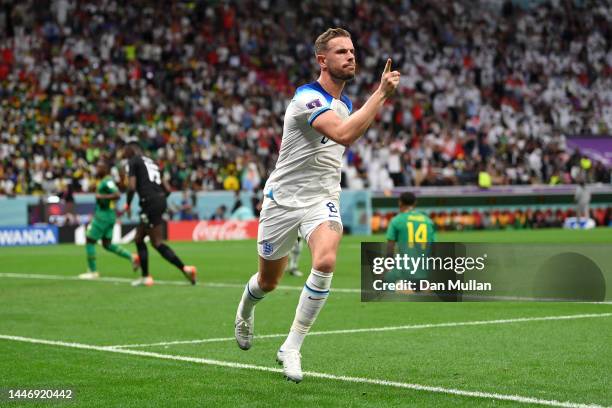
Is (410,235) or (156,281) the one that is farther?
(156,281)

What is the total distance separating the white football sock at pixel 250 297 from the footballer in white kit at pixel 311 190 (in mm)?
217

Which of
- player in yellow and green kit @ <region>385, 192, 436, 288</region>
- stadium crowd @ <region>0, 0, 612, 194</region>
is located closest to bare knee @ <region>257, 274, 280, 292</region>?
player in yellow and green kit @ <region>385, 192, 436, 288</region>

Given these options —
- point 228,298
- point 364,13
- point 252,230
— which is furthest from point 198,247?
point 364,13

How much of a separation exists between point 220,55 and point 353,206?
8824mm

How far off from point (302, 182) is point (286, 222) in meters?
0.33

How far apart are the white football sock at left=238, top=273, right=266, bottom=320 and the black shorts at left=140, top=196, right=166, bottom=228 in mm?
8311

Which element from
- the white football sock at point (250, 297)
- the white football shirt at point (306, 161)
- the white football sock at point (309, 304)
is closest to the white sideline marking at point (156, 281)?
the white football sock at point (250, 297)

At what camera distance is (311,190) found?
8.43 metres

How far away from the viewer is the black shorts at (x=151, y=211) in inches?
680

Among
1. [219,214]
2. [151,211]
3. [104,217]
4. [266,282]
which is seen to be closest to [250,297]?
[266,282]

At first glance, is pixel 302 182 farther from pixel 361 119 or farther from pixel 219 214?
pixel 219 214

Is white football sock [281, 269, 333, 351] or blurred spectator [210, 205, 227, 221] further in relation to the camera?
blurred spectator [210, 205, 227, 221]

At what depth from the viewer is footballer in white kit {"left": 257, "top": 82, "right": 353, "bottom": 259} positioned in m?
8.34

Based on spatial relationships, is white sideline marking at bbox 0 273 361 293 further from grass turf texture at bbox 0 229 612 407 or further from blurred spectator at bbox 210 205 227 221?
blurred spectator at bbox 210 205 227 221
